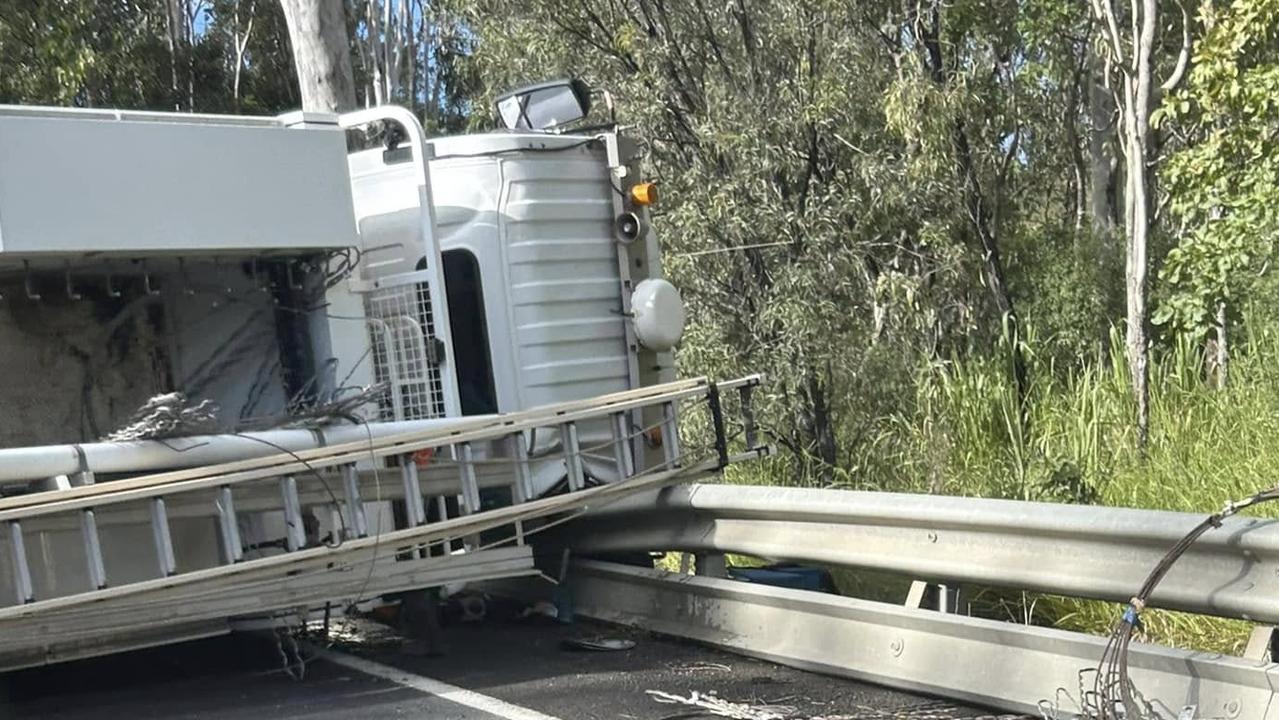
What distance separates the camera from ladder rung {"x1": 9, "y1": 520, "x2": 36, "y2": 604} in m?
5.37

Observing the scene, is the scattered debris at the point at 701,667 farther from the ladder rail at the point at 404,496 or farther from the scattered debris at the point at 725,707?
the ladder rail at the point at 404,496

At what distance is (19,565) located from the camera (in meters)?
5.38

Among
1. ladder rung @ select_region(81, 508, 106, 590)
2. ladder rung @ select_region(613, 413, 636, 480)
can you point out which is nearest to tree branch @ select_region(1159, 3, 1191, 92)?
ladder rung @ select_region(613, 413, 636, 480)

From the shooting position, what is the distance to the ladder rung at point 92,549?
5.53m

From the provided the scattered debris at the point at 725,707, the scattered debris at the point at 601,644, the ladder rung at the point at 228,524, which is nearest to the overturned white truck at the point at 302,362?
the ladder rung at the point at 228,524

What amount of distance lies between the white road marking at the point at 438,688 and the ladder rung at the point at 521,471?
88 cm

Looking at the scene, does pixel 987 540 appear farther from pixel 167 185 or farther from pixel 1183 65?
pixel 1183 65

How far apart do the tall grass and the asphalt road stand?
1.47 meters

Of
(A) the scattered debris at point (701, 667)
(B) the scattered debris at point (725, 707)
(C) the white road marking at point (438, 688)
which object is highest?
(C) the white road marking at point (438, 688)

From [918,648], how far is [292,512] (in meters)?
2.34

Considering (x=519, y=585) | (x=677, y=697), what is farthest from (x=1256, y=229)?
(x=677, y=697)

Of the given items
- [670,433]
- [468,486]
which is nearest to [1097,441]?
[670,433]

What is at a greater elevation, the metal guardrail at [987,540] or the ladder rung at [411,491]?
the ladder rung at [411,491]

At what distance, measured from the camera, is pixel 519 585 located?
7.89 m
